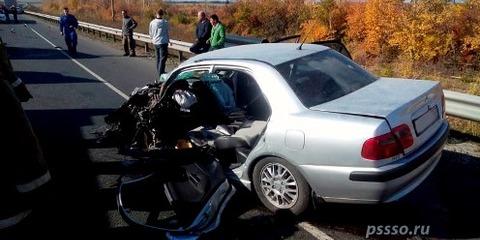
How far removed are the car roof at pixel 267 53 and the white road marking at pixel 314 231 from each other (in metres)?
1.45

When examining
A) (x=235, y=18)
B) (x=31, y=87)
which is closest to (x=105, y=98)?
(x=31, y=87)

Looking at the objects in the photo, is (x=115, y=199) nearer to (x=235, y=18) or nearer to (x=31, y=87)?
(x=31, y=87)

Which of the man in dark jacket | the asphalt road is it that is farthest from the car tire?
the man in dark jacket

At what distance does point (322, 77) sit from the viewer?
4.14 metres

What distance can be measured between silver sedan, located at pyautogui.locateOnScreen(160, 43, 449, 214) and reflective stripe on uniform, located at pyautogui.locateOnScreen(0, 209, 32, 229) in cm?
203

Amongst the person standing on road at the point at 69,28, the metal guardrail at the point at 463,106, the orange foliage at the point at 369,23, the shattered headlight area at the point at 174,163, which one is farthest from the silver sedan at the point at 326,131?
the orange foliage at the point at 369,23

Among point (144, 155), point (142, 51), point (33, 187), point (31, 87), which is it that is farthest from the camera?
point (142, 51)

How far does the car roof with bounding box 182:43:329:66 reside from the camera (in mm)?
4273

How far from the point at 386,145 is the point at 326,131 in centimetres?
44

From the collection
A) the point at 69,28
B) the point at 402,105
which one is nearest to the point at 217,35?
the point at 402,105

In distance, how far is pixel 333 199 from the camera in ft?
11.5

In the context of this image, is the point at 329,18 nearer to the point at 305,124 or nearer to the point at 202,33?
the point at 202,33

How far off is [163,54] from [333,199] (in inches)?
359

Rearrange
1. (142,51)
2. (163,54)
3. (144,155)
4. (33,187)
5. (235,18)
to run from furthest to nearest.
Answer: (235,18) < (142,51) < (163,54) < (144,155) < (33,187)
